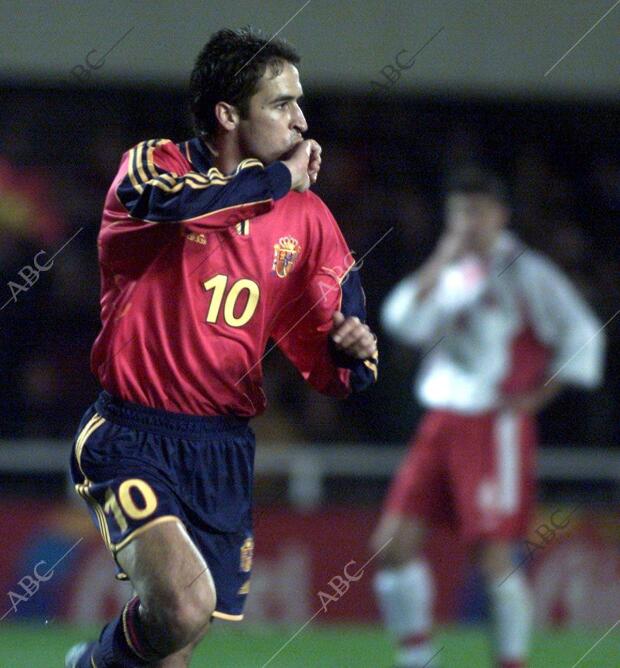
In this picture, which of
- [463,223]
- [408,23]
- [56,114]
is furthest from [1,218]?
[463,223]

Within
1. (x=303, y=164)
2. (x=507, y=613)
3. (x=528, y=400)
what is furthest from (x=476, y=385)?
(x=303, y=164)

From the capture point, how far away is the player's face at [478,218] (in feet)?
22.2

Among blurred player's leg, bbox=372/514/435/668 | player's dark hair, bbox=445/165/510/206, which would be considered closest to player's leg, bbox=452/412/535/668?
blurred player's leg, bbox=372/514/435/668

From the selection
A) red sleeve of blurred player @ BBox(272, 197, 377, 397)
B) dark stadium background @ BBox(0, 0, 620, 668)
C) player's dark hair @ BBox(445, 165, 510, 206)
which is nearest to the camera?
red sleeve of blurred player @ BBox(272, 197, 377, 397)

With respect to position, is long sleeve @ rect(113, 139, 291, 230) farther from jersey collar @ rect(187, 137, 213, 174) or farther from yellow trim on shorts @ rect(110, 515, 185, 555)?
yellow trim on shorts @ rect(110, 515, 185, 555)

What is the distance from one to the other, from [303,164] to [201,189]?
35 centimetres

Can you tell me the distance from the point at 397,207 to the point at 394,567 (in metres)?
4.17

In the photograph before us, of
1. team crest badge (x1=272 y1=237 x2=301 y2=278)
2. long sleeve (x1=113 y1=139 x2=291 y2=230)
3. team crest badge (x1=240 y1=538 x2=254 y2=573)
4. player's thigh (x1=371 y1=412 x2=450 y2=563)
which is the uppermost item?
long sleeve (x1=113 y1=139 x2=291 y2=230)

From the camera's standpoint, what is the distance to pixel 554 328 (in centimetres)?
681

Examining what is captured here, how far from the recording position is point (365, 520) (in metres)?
8.42

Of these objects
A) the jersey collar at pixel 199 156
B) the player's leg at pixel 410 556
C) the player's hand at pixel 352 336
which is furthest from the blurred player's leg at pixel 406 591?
the jersey collar at pixel 199 156

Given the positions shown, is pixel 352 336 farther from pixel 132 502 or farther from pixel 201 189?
pixel 132 502

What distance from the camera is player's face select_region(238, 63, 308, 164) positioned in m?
4.34

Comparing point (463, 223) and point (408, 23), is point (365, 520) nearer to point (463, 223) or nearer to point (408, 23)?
point (463, 223)
